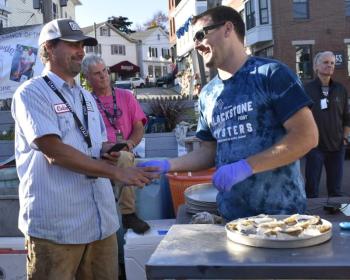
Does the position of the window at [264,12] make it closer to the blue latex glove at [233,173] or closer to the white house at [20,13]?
the white house at [20,13]

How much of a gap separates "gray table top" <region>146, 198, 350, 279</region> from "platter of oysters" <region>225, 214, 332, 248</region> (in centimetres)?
2

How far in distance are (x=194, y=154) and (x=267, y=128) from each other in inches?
25.9

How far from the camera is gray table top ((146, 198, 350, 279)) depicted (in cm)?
168

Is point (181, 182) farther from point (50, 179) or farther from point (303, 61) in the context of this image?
point (303, 61)

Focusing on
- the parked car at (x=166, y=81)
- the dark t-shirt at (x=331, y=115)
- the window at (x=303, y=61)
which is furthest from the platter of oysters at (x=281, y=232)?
the parked car at (x=166, y=81)

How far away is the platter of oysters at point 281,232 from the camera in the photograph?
1.89m

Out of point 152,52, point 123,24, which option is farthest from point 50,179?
point 123,24

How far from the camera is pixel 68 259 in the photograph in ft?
9.25

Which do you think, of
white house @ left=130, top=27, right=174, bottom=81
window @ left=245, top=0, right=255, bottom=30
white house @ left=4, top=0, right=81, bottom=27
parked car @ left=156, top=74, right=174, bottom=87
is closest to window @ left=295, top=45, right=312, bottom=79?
window @ left=245, top=0, right=255, bottom=30

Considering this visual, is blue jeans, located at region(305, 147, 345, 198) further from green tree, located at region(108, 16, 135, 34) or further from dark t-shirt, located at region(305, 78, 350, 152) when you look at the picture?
green tree, located at region(108, 16, 135, 34)

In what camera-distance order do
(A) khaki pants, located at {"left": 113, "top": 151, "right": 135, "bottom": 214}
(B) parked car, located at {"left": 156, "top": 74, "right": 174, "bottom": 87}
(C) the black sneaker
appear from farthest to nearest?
(B) parked car, located at {"left": 156, "top": 74, "right": 174, "bottom": 87}
(A) khaki pants, located at {"left": 113, "top": 151, "right": 135, "bottom": 214}
(C) the black sneaker

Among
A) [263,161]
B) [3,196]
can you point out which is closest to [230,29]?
[263,161]

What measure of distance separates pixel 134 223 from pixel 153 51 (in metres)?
76.2

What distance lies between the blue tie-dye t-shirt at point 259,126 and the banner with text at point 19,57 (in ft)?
16.1
